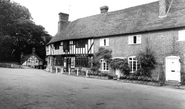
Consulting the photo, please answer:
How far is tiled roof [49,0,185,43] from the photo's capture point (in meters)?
16.1

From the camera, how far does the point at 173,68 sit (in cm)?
1472

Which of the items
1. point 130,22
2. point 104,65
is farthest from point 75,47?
point 130,22

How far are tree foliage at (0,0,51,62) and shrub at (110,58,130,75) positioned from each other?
29.7m

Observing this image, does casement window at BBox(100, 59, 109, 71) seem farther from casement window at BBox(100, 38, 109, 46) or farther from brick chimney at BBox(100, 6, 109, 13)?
brick chimney at BBox(100, 6, 109, 13)

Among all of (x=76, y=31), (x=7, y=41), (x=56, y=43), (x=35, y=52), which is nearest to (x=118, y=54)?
(x=76, y=31)

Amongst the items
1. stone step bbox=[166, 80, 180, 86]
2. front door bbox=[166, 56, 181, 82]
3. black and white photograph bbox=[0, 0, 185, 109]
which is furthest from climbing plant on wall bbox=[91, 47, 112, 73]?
stone step bbox=[166, 80, 180, 86]

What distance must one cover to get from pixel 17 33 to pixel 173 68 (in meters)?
41.4

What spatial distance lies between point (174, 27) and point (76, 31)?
1461 cm

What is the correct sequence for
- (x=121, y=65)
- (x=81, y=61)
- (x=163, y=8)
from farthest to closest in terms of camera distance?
(x=81, y=61) < (x=121, y=65) < (x=163, y=8)

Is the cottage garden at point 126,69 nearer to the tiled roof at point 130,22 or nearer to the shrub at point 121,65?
the shrub at point 121,65

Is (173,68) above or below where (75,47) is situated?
below

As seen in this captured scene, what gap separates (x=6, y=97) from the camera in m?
7.54

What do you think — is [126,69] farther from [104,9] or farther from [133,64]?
[104,9]

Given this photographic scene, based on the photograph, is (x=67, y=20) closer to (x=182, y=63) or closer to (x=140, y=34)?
(x=140, y=34)
